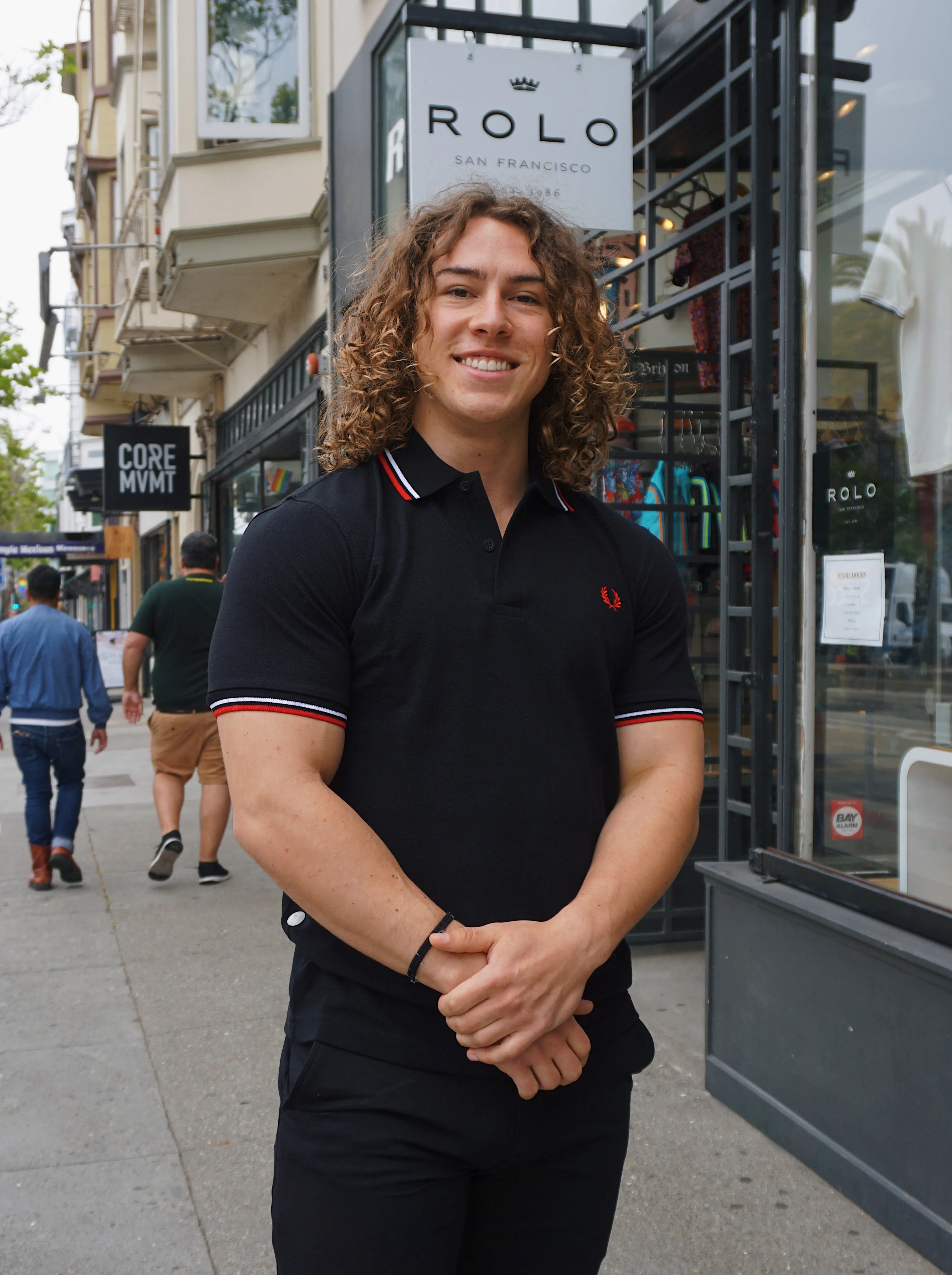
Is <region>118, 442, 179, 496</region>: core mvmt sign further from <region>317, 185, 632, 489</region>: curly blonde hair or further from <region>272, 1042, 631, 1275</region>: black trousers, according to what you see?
<region>272, 1042, 631, 1275</region>: black trousers

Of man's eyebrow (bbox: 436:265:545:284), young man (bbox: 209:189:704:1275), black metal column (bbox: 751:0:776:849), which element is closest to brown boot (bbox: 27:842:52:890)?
black metal column (bbox: 751:0:776:849)

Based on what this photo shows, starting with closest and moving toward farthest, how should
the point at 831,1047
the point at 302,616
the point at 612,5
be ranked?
1. the point at 302,616
2. the point at 831,1047
3. the point at 612,5

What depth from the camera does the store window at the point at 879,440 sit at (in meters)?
3.55

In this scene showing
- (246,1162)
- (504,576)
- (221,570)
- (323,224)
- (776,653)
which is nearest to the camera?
(504,576)

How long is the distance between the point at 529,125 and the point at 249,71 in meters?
6.70

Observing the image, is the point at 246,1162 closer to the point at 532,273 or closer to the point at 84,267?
the point at 532,273

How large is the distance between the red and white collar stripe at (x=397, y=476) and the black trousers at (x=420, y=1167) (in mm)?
768

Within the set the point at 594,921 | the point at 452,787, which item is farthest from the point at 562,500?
A: the point at 594,921

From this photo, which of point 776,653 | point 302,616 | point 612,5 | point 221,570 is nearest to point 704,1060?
point 776,653

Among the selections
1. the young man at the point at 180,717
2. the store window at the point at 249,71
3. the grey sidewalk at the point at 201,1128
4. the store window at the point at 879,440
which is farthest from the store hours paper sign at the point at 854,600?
the store window at the point at 249,71

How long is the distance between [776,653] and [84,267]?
26779 mm

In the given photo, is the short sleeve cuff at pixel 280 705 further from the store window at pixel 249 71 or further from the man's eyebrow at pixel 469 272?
the store window at pixel 249 71

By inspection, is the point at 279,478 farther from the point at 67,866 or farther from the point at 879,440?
the point at 879,440

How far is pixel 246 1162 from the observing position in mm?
3686
